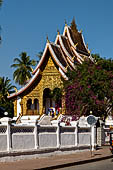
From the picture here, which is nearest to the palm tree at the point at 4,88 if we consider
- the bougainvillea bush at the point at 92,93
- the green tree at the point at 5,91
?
the green tree at the point at 5,91

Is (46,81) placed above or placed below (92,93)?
above

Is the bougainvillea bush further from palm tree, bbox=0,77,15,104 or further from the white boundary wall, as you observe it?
palm tree, bbox=0,77,15,104

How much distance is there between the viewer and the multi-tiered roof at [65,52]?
4653 centimetres

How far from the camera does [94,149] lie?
80.6ft

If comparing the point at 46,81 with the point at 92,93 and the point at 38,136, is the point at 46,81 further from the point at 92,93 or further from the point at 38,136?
the point at 38,136

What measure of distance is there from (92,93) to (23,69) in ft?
128

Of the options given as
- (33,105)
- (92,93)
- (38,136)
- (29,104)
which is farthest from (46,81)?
(38,136)

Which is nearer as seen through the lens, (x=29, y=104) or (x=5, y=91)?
(x=29, y=104)

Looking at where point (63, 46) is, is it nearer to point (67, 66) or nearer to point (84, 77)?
point (67, 66)

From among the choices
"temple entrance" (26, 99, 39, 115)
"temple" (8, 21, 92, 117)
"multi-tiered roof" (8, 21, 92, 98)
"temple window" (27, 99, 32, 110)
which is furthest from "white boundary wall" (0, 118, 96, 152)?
"temple window" (27, 99, 32, 110)

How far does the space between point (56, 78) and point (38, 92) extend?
2956 millimetres

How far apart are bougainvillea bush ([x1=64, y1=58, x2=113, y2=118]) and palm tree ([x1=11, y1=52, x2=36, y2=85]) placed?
116 feet

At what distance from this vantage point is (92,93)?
3297 centimetres

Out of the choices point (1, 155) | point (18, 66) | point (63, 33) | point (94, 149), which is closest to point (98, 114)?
point (94, 149)
